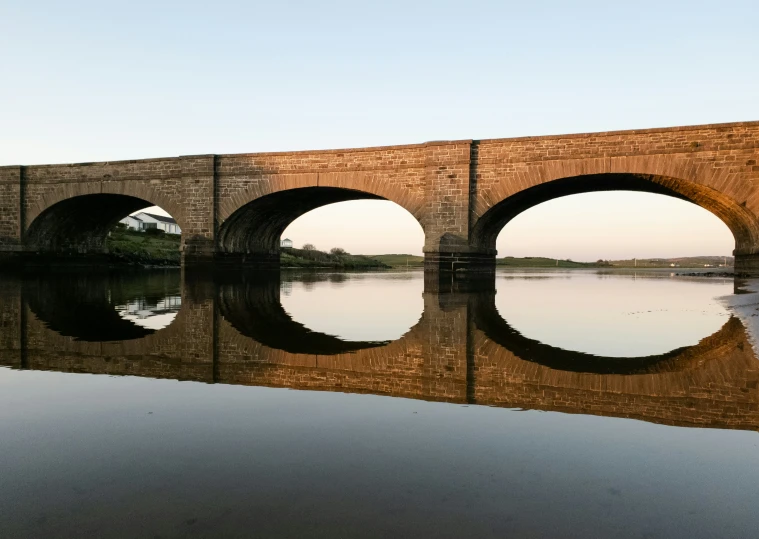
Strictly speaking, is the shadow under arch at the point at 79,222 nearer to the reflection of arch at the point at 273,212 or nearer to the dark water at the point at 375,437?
the reflection of arch at the point at 273,212

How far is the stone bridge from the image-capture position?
15.6 m

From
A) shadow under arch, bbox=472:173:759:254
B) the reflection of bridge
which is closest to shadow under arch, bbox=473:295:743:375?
the reflection of bridge

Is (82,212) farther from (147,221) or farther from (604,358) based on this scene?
(147,221)

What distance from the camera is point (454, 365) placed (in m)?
4.75

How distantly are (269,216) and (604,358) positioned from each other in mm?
20886

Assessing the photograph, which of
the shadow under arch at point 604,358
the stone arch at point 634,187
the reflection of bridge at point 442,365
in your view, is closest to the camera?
the reflection of bridge at point 442,365

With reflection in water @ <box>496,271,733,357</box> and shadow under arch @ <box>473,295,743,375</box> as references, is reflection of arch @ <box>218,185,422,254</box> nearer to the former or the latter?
reflection in water @ <box>496,271,733,357</box>

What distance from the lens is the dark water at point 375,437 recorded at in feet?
6.20

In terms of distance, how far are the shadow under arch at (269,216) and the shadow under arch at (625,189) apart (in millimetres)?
3451

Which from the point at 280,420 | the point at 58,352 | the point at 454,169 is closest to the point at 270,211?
the point at 454,169

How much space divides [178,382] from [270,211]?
20.2 metres

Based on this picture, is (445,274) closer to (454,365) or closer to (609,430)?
(454,365)

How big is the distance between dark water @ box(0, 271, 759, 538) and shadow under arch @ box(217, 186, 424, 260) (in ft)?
47.0

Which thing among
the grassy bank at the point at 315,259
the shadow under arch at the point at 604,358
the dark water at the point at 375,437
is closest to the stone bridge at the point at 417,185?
the shadow under arch at the point at 604,358
